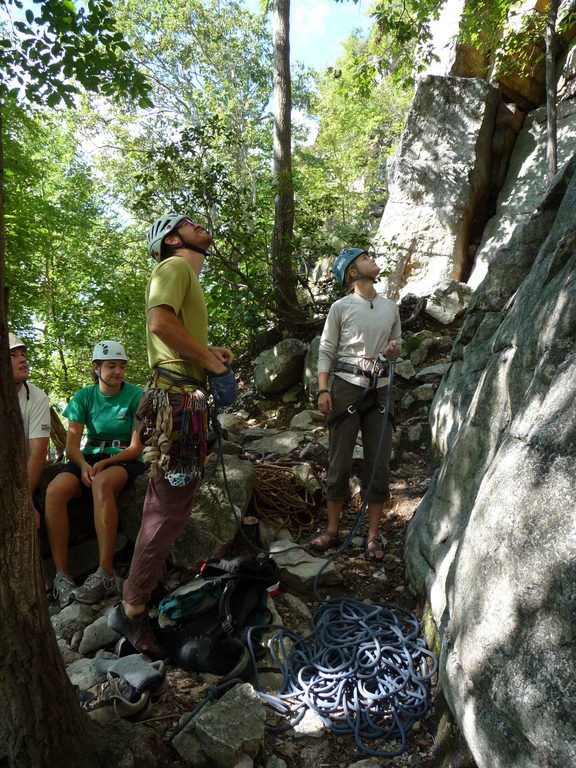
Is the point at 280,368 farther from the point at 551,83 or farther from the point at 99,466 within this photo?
the point at 551,83

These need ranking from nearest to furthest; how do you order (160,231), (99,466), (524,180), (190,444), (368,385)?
(190,444)
(160,231)
(99,466)
(368,385)
(524,180)

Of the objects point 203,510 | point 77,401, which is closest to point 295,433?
point 203,510

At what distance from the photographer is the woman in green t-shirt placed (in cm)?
333

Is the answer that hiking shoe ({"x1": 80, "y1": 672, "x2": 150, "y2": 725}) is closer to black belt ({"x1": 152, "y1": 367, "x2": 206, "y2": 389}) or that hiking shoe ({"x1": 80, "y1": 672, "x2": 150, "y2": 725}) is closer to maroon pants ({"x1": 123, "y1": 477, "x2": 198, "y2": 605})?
maroon pants ({"x1": 123, "y1": 477, "x2": 198, "y2": 605})

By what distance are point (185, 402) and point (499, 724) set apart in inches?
76.1

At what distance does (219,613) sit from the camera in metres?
2.76

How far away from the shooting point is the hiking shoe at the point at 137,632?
8.57ft

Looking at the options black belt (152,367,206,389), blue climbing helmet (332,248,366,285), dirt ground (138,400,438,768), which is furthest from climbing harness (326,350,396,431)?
black belt (152,367,206,389)

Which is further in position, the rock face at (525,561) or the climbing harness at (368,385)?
the climbing harness at (368,385)

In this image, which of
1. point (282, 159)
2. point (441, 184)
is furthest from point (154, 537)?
point (441, 184)

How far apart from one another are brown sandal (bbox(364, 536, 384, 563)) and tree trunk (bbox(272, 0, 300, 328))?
511 cm

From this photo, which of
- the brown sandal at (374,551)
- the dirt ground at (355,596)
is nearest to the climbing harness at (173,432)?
the dirt ground at (355,596)

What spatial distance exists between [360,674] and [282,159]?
7676 mm

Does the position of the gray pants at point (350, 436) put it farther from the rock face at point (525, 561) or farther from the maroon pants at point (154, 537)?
the maroon pants at point (154, 537)
